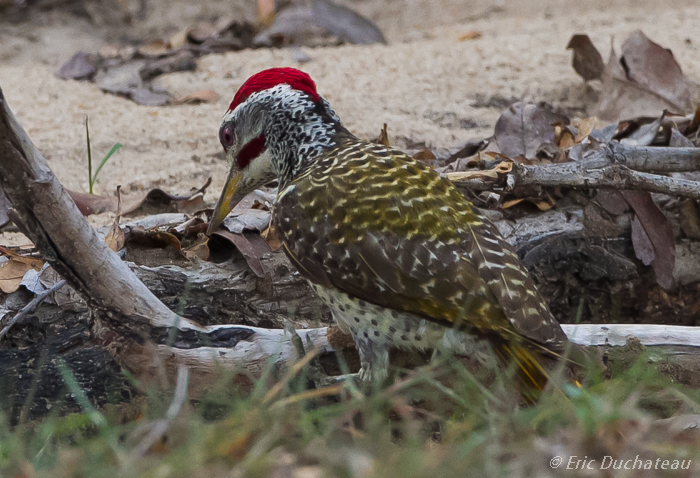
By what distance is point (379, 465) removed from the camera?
1763mm

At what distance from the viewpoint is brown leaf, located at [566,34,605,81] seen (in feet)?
20.4

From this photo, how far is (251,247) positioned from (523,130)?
209 centimetres

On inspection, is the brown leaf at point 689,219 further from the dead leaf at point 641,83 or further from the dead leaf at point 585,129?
the dead leaf at point 641,83

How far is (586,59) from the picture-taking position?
6266 mm

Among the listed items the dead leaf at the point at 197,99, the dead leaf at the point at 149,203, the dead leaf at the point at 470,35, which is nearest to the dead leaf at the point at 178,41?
the dead leaf at the point at 197,99

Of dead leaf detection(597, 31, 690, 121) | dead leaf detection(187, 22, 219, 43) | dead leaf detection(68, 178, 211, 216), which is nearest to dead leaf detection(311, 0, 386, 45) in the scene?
dead leaf detection(187, 22, 219, 43)

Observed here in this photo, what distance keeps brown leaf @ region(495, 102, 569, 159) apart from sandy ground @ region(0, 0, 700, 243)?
379mm

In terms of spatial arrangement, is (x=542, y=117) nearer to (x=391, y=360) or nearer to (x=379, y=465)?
(x=391, y=360)

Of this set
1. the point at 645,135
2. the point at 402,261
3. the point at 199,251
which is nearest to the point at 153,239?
the point at 199,251

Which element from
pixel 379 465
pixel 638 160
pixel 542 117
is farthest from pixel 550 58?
pixel 379 465

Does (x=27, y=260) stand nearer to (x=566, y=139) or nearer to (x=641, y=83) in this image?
(x=566, y=139)

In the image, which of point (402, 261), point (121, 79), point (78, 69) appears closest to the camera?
point (402, 261)

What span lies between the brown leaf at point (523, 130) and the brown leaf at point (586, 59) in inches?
54.9

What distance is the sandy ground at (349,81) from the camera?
5.41 m
